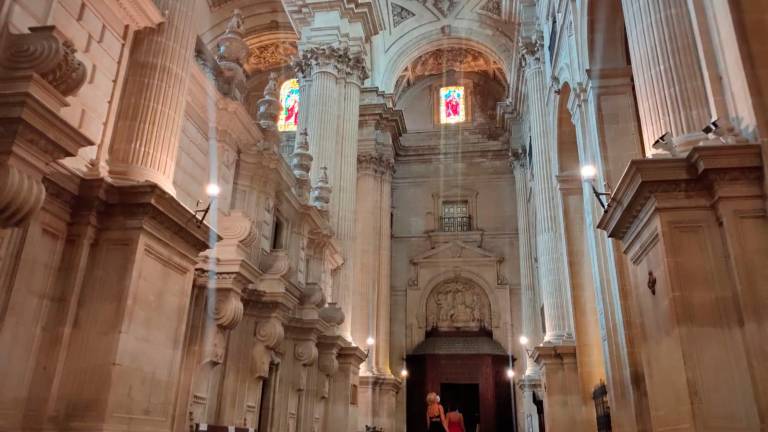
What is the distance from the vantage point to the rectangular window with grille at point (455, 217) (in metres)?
29.1

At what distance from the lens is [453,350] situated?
25719mm

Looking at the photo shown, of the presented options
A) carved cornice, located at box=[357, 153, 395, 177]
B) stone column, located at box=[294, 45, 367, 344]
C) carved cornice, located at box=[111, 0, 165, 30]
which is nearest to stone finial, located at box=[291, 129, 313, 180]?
stone column, located at box=[294, 45, 367, 344]

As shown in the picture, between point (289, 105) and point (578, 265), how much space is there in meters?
16.2

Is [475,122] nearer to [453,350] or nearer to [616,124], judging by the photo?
[453,350]

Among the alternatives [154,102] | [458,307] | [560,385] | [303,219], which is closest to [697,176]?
[154,102]

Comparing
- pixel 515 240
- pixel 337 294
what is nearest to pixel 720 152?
pixel 337 294

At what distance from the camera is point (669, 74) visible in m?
6.60

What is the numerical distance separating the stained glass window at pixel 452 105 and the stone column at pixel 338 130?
12.1 metres

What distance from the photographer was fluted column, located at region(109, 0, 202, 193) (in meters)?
6.89

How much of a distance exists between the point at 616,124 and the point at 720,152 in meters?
4.64

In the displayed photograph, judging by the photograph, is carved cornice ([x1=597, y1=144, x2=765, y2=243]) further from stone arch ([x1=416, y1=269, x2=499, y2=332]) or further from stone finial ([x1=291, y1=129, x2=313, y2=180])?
stone arch ([x1=416, y1=269, x2=499, y2=332])

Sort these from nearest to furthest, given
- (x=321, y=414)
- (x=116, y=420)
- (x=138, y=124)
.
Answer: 1. (x=116, y=420)
2. (x=138, y=124)
3. (x=321, y=414)

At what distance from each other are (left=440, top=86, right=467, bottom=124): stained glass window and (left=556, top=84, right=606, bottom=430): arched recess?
16.9m

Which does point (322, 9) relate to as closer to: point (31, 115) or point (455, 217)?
point (455, 217)
